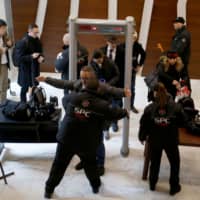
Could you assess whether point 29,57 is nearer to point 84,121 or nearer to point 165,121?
point 84,121

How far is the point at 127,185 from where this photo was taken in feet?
16.3

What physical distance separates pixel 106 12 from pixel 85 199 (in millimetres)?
4959

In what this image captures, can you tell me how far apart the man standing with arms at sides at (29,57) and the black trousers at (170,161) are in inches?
111

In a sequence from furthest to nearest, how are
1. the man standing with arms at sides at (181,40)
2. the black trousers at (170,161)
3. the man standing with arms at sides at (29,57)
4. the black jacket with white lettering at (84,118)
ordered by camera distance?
the man standing with arms at sides at (181,40) → the man standing with arms at sides at (29,57) → the black trousers at (170,161) → the black jacket with white lettering at (84,118)

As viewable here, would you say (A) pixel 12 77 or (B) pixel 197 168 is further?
(A) pixel 12 77

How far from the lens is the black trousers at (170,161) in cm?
458

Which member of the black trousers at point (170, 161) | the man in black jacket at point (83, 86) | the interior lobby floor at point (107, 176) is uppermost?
the man in black jacket at point (83, 86)

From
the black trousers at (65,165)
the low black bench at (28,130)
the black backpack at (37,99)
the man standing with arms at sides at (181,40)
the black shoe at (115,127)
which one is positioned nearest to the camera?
the black trousers at (65,165)

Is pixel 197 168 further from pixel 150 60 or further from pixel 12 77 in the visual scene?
pixel 12 77

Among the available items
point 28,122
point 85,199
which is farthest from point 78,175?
point 28,122

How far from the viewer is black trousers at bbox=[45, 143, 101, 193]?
14.4ft

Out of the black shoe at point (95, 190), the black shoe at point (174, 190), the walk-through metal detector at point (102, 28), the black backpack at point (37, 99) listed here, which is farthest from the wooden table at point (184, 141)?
the black backpack at point (37, 99)

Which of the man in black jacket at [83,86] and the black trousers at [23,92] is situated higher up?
the man in black jacket at [83,86]

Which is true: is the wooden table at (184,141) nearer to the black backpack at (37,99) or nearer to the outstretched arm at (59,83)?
the outstretched arm at (59,83)
